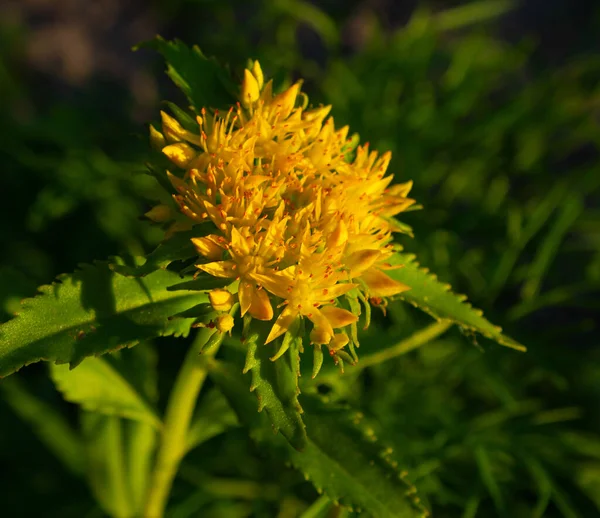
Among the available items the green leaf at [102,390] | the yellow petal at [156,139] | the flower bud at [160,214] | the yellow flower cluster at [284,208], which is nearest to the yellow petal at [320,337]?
the yellow flower cluster at [284,208]

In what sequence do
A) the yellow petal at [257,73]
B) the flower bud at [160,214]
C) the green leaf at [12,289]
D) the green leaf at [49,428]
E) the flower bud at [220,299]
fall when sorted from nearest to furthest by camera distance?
the flower bud at [220,299] < the flower bud at [160,214] < the yellow petal at [257,73] < the green leaf at [12,289] < the green leaf at [49,428]

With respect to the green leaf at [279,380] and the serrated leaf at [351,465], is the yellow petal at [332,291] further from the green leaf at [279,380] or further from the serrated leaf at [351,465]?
the serrated leaf at [351,465]

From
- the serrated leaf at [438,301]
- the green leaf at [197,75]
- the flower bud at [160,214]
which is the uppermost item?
the green leaf at [197,75]

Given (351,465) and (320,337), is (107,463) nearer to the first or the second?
(351,465)

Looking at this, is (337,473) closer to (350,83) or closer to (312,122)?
(312,122)

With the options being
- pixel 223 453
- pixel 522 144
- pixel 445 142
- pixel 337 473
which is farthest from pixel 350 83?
pixel 337 473

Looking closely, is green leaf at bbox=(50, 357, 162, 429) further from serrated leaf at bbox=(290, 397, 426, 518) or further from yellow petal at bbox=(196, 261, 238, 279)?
yellow petal at bbox=(196, 261, 238, 279)
